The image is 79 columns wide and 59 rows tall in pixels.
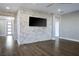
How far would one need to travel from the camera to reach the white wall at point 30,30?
3.91 metres

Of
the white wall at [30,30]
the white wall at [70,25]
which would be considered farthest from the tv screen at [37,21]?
the white wall at [70,25]

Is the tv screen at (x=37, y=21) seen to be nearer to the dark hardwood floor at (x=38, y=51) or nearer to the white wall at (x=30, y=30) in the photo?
the white wall at (x=30, y=30)

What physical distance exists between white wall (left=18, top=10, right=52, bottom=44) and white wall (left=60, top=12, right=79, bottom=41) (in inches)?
45.4

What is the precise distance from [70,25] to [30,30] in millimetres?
2465

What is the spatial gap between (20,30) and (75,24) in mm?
3040

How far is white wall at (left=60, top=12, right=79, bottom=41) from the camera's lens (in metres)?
4.72

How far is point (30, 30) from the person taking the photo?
13.9 feet

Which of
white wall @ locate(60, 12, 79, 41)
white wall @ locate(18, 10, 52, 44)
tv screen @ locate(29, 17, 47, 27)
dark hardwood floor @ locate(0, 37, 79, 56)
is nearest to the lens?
dark hardwood floor @ locate(0, 37, 79, 56)

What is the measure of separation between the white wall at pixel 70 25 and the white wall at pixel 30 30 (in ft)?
3.78

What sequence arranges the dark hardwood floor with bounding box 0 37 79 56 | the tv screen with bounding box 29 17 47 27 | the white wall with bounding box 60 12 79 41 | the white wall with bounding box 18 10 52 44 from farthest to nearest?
the white wall with bounding box 60 12 79 41, the tv screen with bounding box 29 17 47 27, the white wall with bounding box 18 10 52 44, the dark hardwood floor with bounding box 0 37 79 56

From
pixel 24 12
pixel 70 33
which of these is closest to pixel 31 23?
pixel 24 12

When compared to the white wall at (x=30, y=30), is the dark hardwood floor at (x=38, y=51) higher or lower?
lower

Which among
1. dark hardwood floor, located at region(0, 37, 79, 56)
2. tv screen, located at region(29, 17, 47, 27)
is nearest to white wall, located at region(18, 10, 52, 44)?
tv screen, located at region(29, 17, 47, 27)

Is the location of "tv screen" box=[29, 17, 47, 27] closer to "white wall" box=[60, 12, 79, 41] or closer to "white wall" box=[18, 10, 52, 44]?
"white wall" box=[18, 10, 52, 44]
